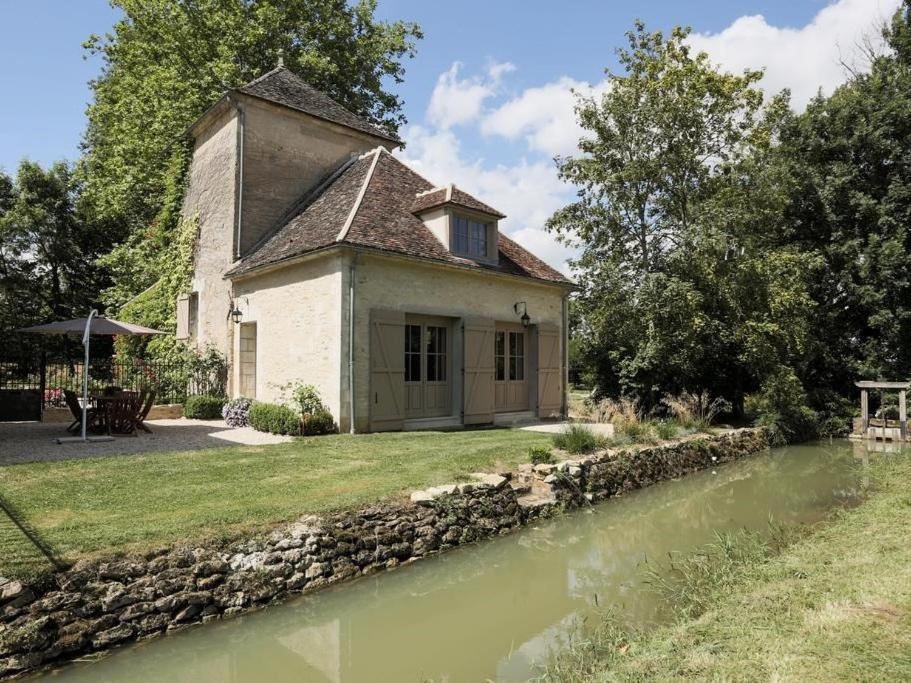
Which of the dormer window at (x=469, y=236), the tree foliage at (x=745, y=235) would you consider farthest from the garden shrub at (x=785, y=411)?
the dormer window at (x=469, y=236)

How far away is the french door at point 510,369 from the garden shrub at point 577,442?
405 centimetres

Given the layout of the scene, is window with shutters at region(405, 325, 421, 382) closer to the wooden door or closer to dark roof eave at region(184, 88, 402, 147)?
the wooden door

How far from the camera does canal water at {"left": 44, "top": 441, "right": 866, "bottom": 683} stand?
422cm

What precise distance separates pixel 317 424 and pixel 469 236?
5711 mm

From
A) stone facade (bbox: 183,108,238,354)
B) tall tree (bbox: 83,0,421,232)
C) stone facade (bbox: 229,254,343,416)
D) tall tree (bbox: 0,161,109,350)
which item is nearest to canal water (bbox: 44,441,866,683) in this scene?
stone facade (bbox: 229,254,343,416)

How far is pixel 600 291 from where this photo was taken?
1706cm

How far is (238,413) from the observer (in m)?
13.0

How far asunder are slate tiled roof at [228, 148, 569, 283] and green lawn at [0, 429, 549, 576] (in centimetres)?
411

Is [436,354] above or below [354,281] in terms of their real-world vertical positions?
below

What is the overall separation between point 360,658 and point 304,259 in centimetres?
868

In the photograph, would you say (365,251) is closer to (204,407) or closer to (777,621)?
(204,407)

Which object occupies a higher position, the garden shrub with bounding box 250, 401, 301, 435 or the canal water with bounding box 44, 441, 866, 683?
the garden shrub with bounding box 250, 401, 301, 435

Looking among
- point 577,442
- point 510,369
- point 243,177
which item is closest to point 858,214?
point 510,369

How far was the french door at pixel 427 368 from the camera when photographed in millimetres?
12398
